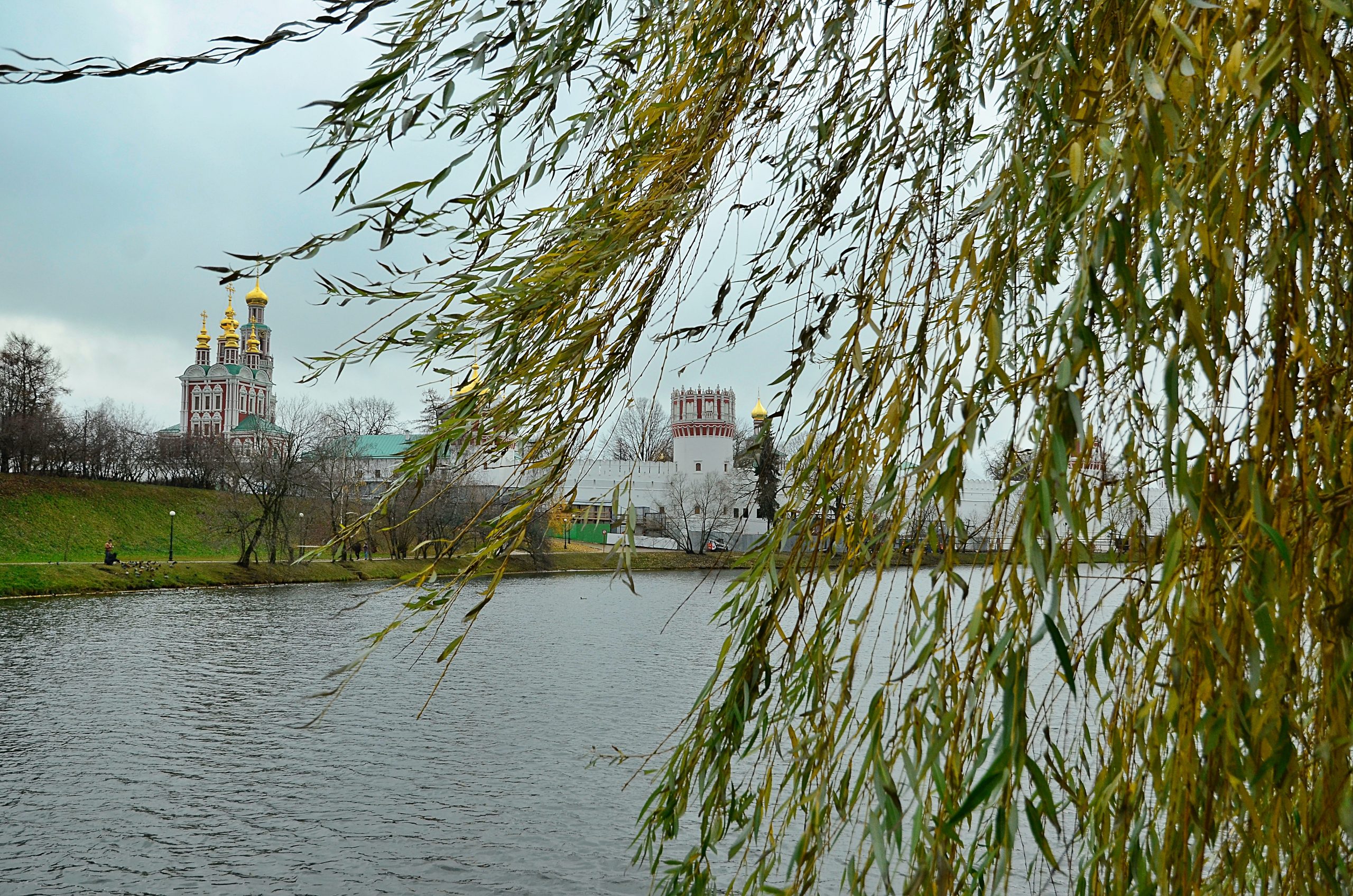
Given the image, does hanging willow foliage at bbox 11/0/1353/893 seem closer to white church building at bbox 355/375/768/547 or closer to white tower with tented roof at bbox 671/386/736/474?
white church building at bbox 355/375/768/547

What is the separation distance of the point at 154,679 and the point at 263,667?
1.86 meters

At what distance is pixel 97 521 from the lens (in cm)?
4150

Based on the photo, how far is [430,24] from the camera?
2576 millimetres

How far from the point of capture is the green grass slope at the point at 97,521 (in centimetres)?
3694

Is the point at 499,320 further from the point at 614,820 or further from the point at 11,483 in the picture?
the point at 11,483

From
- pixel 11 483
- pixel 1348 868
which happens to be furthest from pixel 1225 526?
pixel 11 483

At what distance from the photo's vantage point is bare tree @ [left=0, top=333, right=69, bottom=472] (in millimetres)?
44344

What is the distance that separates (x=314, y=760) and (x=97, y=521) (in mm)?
35453

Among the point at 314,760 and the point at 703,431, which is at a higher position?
the point at 703,431

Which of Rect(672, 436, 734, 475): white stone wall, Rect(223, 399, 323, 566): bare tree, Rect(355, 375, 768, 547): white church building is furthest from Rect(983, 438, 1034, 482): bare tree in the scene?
Rect(672, 436, 734, 475): white stone wall

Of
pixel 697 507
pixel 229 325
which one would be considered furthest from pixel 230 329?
pixel 697 507

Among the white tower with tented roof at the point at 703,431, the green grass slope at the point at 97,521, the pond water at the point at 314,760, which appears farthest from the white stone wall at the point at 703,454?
the pond water at the point at 314,760

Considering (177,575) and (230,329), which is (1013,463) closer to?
(177,575)

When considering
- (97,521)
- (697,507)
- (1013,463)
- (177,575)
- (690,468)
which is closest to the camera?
(1013,463)
